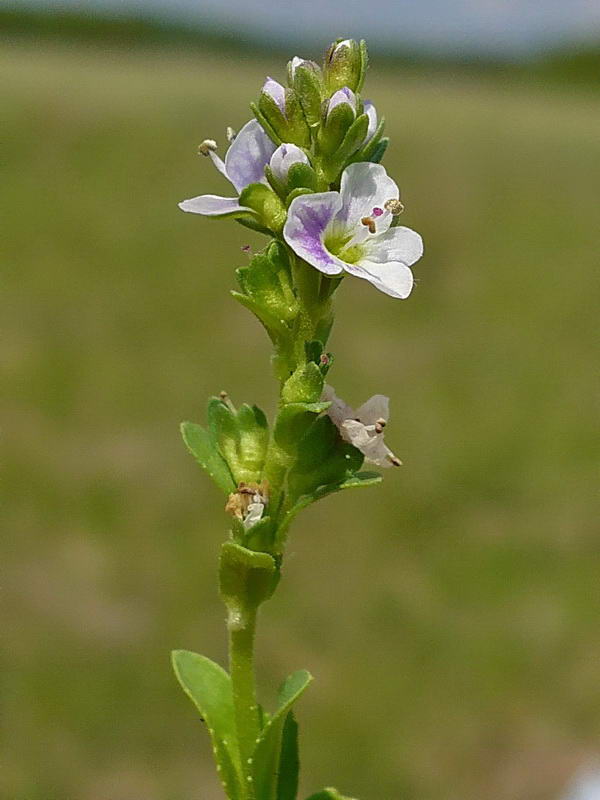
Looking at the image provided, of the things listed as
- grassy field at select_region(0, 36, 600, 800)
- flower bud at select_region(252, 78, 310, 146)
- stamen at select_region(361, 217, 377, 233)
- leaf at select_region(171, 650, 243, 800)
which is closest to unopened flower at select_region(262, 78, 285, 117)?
flower bud at select_region(252, 78, 310, 146)

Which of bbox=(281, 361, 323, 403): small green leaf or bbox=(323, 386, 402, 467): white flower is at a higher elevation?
bbox=(281, 361, 323, 403): small green leaf

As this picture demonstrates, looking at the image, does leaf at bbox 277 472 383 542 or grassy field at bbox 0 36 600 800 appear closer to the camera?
leaf at bbox 277 472 383 542

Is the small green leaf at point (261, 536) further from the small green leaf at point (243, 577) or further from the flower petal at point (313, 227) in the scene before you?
the flower petal at point (313, 227)

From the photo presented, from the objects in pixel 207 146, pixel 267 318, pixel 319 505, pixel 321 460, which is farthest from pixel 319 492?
pixel 319 505

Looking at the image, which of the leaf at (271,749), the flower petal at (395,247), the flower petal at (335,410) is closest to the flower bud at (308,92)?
the flower petal at (395,247)

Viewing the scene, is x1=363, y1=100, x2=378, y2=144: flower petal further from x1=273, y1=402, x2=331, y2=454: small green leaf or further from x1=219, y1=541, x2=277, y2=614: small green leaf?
x1=219, y1=541, x2=277, y2=614: small green leaf

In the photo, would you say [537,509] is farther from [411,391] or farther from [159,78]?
[159,78]
